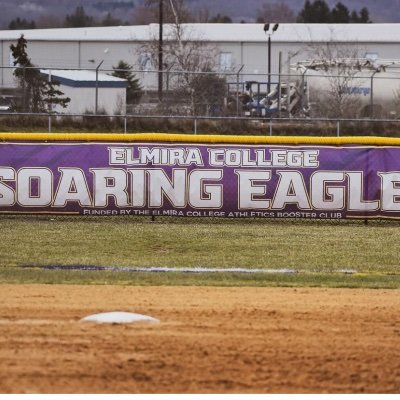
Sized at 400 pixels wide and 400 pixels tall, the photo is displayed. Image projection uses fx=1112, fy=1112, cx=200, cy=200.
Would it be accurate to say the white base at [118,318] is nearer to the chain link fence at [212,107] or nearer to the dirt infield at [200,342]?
the dirt infield at [200,342]

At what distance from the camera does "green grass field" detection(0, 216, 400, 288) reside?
510 inches

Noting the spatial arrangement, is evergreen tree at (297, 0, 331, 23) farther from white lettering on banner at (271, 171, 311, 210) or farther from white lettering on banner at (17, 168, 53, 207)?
white lettering on banner at (17, 168, 53, 207)

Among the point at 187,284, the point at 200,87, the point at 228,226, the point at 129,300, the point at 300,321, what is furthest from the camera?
the point at 200,87

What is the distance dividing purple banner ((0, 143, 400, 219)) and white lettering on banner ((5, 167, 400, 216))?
0.02 m

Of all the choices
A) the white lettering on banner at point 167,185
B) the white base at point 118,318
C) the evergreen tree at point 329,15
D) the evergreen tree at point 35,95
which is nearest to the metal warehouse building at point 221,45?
the evergreen tree at point 35,95

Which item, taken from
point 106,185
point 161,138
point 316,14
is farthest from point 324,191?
point 316,14

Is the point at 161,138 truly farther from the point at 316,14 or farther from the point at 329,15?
the point at 316,14

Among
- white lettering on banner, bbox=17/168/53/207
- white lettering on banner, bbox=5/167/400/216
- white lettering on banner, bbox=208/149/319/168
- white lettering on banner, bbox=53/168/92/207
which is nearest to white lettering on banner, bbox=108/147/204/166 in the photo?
white lettering on banner, bbox=5/167/400/216

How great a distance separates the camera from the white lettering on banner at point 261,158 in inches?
757

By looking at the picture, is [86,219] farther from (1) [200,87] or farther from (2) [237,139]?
(1) [200,87]

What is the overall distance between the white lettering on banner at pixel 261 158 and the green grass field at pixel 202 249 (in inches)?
41.6

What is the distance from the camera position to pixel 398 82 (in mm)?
46656

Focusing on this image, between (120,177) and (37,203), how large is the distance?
1.49 metres
